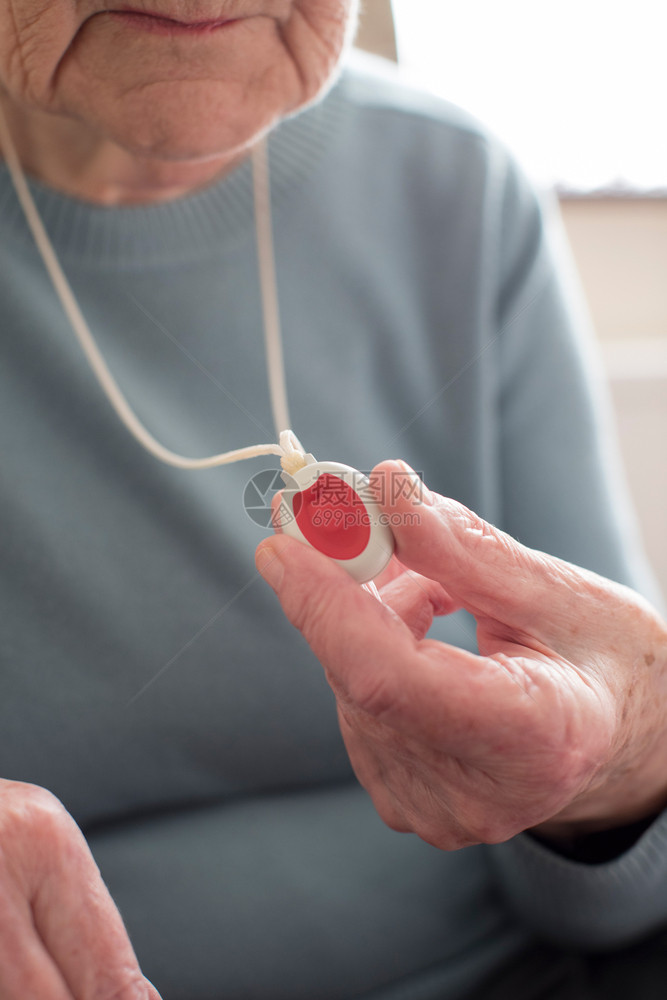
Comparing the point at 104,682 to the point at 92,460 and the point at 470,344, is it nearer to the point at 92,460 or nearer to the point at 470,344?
the point at 92,460

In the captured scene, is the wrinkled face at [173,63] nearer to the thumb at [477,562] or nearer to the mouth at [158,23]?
the mouth at [158,23]

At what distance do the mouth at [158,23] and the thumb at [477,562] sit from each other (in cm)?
33

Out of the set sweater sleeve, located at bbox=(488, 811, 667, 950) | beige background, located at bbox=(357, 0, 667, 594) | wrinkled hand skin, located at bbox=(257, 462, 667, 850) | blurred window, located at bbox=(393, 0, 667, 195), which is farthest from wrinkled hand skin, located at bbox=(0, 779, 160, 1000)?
beige background, located at bbox=(357, 0, 667, 594)

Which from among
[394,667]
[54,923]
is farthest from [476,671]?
[54,923]

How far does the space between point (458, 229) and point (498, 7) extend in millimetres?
606

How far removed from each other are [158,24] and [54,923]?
21.0 inches

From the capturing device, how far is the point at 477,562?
0.39 metres

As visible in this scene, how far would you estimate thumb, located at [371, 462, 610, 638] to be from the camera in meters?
0.37

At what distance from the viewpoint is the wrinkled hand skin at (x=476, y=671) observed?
362mm

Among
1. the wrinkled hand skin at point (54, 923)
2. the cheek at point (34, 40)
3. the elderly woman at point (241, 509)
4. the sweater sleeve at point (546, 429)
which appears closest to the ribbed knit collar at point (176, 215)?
the elderly woman at point (241, 509)

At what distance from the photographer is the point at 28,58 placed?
1.63 ft

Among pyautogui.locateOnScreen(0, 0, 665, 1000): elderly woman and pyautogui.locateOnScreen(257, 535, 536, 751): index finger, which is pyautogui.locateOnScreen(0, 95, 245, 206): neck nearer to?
pyautogui.locateOnScreen(0, 0, 665, 1000): elderly woman

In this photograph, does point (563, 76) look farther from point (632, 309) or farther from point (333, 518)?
point (333, 518)

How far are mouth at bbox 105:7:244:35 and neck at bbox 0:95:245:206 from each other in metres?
0.12
